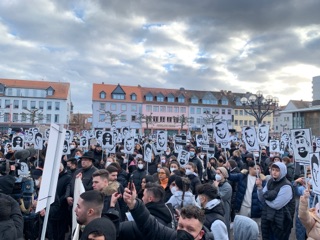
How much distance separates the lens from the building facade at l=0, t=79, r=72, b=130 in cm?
6775

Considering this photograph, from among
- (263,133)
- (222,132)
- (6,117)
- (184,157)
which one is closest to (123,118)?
(6,117)

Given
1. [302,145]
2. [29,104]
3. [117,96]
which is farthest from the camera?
[117,96]

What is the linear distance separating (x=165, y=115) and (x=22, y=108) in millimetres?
29867

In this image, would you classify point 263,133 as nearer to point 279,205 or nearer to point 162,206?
point 279,205

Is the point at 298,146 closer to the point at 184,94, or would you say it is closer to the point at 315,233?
the point at 315,233

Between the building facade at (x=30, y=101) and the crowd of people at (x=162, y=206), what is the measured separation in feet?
205

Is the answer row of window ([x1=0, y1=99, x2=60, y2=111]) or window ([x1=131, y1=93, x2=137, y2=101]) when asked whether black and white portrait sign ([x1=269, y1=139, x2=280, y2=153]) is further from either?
row of window ([x1=0, y1=99, x2=60, y2=111])

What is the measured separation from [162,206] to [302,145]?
12.4 feet

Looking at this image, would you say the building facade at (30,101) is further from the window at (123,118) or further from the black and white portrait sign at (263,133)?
the black and white portrait sign at (263,133)

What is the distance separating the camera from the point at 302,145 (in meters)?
6.48

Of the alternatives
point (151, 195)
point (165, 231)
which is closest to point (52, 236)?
point (151, 195)

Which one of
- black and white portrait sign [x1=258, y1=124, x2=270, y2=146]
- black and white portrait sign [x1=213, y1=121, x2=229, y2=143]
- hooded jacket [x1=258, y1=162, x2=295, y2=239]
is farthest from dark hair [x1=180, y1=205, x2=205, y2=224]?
black and white portrait sign [x1=213, y1=121, x2=229, y2=143]

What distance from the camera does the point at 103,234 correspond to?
271 centimetres

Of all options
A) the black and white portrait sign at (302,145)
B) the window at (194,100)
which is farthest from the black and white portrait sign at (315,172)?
the window at (194,100)
